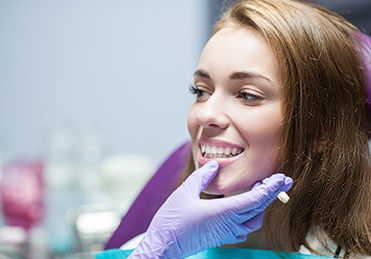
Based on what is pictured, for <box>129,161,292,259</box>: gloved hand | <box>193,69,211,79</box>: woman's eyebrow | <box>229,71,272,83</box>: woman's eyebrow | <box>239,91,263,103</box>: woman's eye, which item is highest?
<box>229,71,272,83</box>: woman's eyebrow

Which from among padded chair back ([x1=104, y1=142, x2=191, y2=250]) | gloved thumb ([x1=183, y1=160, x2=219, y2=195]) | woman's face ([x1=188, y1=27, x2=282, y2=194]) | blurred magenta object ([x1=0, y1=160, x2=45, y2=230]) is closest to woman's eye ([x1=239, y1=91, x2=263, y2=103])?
woman's face ([x1=188, y1=27, x2=282, y2=194])

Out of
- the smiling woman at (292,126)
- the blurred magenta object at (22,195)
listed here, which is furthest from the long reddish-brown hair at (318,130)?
the blurred magenta object at (22,195)

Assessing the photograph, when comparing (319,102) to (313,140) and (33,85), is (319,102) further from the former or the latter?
(33,85)

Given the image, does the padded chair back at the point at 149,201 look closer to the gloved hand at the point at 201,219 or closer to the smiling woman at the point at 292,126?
the smiling woman at the point at 292,126

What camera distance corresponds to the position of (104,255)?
1.32m

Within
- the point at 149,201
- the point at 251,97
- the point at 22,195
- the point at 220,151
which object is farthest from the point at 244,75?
the point at 22,195

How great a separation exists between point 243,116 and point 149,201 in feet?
1.80

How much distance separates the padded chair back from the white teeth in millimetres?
397

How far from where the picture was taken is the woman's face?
1.18 meters

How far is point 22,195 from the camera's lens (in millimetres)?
2457

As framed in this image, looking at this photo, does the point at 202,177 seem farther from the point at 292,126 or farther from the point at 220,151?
the point at 292,126

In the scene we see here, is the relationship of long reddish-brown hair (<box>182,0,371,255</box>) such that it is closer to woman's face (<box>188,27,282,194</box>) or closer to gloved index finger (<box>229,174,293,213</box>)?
woman's face (<box>188,27,282,194</box>)

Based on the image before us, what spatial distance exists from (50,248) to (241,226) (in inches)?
53.1

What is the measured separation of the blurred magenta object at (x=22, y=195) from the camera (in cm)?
241
